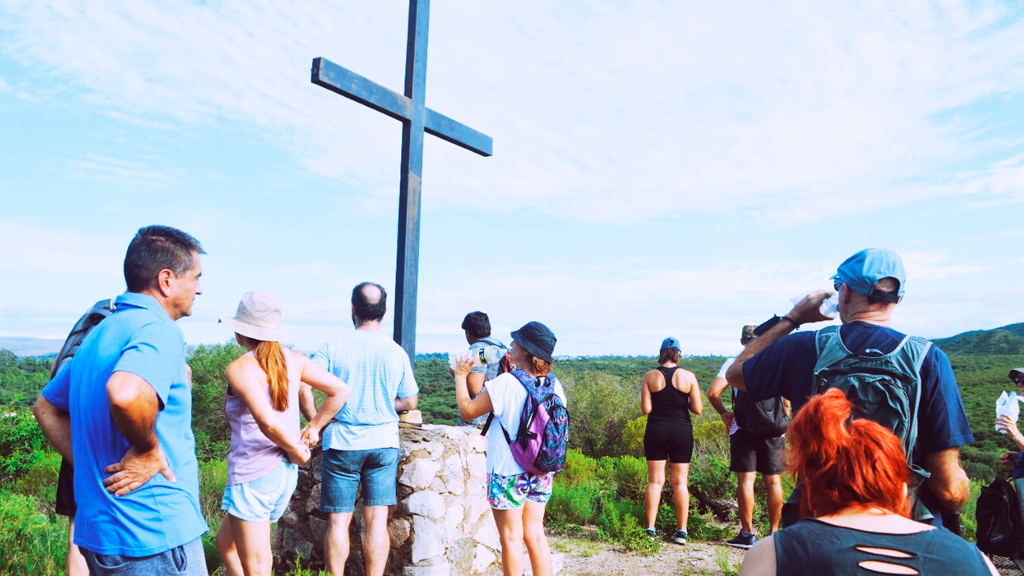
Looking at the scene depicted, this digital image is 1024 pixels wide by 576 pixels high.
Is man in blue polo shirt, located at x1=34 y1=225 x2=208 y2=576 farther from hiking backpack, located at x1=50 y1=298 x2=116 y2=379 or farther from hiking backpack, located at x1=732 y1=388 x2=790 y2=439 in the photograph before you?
hiking backpack, located at x1=732 y1=388 x2=790 y2=439

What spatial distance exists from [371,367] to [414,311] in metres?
1.09

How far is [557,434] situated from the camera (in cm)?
376

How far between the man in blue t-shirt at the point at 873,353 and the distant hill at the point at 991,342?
1172 inches

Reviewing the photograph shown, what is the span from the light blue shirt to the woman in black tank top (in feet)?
8.73

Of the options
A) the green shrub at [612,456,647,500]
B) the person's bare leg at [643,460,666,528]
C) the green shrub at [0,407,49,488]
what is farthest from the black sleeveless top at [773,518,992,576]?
the green shrub at [0,407,49,488]

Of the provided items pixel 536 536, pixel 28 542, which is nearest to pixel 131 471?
pixel 536 536

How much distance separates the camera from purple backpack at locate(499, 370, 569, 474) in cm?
372

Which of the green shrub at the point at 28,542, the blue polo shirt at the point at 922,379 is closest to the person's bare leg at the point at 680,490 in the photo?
the blue polo shirt at the point at 922,379

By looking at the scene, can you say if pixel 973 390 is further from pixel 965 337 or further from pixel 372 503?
pixel 372 503

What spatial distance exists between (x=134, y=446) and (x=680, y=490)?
5053mm

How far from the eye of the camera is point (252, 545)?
3.30m

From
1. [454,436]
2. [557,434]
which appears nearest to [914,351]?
[557,434]

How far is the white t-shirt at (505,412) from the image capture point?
3.76m

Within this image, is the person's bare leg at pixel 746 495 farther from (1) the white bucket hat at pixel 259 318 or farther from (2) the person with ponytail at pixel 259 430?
(1) the white bucket hat at pixel 259 318
